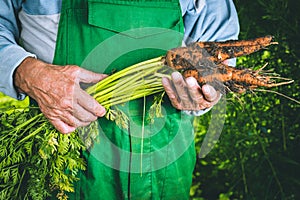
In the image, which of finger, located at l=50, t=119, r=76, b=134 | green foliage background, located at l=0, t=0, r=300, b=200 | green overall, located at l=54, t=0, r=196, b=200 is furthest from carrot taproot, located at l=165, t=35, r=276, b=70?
green foliage background, located at l=0, t=0, r=300, b=200

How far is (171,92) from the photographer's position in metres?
1.25

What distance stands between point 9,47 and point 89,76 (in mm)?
207

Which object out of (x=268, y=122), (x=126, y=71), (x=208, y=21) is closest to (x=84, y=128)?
(x=126, y=71)

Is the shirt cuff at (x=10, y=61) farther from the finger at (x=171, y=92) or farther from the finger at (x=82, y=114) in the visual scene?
the finger at (x=171, y=92)

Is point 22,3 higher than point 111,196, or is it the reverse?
point 22,3

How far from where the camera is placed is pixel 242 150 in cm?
225

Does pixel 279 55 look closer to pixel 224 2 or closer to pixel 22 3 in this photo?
pixel 224 2

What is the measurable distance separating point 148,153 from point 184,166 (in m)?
0.15

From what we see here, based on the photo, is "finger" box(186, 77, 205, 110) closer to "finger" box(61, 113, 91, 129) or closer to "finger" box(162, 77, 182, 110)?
"finger" box(162, 77, 182, 110)

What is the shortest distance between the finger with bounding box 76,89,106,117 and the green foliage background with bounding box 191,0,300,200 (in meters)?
0.79

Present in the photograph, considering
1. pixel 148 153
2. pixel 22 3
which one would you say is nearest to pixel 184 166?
pixel 148 153

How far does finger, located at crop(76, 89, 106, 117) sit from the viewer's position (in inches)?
47.8

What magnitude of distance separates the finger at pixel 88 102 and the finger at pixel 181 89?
183mm

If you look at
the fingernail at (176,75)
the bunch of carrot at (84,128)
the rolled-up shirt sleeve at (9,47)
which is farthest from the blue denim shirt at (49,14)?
the fingernail at (176,75)
